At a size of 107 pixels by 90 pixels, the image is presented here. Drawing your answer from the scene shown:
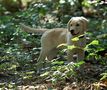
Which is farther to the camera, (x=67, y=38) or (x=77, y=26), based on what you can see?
(x=67, y=38)

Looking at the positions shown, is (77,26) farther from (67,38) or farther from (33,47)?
(33,47)

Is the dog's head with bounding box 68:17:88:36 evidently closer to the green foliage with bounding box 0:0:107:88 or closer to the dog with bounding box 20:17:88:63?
the dog with bounding box 20:17:88:63

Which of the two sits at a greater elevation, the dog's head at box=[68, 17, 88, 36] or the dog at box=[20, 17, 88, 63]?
the dog's head at box=[68, 17, 88, 36]

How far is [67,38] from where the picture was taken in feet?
25.1

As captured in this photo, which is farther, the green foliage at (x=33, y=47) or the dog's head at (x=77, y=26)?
the dog's head at (x=77, y=26)

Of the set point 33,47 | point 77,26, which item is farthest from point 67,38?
point 33,47

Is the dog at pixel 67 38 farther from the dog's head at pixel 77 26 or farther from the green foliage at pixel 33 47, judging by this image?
the green foliage at pixel 33 47

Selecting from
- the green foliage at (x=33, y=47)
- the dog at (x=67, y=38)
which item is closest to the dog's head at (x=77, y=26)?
the dog at (x=67, y=38)

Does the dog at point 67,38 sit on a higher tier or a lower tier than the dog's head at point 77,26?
lower

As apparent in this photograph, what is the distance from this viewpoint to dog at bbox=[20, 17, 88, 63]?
726cm

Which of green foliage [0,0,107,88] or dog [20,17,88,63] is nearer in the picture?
green foliage [0,0,107,88]

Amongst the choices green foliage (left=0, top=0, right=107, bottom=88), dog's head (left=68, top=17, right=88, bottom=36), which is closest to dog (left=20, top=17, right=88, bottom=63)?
dog's head (left=68, top=17, right=88, bottom=36)

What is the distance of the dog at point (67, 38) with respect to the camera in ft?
23.8

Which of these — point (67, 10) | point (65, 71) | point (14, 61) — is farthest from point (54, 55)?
point (67, 10)
